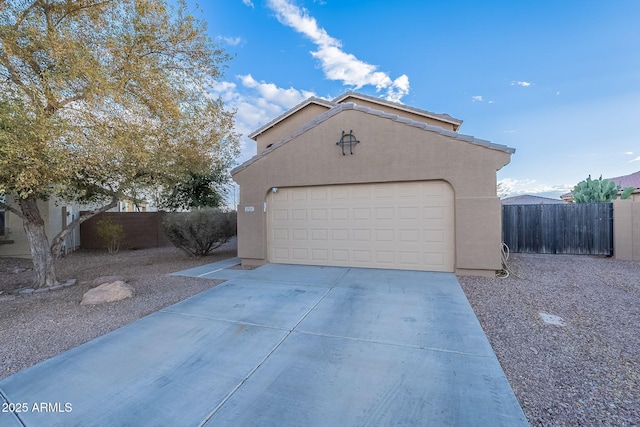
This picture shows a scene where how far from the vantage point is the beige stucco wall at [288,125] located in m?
13.2

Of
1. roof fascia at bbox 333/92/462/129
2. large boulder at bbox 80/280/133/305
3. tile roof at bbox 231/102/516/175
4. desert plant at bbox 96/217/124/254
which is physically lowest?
large boulder at bbox 80/280/133/305

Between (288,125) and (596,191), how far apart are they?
14146 mm

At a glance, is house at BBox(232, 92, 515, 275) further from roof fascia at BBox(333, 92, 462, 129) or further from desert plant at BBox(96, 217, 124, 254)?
desert plant at BBox(96, 217, 124, 254)

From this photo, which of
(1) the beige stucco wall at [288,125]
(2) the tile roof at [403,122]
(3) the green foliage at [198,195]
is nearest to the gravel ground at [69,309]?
(2) the tile roof at [403,122]

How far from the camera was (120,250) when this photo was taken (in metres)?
13.5

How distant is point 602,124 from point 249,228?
51.7 ft

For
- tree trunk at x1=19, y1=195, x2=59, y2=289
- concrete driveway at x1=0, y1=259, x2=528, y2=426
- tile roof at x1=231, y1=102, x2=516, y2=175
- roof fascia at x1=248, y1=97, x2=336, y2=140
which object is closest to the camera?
concrete driveway at x1=0, y1=259, x2=528, y2=426

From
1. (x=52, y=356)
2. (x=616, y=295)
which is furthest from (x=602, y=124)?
(x=52, y=356)

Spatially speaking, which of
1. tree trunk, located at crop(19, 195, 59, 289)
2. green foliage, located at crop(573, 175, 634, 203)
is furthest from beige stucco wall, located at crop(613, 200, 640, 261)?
tree trunk, located at crop(19, 195, 59, 289)

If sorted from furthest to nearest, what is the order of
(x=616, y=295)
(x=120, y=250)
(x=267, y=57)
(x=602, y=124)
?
(x=120, y=250) → (x=602, y=124) → (x=267, y=57) → (x=616, y=295)

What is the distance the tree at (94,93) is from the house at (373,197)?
274cm

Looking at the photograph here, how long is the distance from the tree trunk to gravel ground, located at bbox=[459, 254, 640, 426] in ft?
30.1

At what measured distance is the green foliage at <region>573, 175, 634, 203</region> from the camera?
11.9m

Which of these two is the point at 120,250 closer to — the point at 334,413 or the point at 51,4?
the point at 51,4
